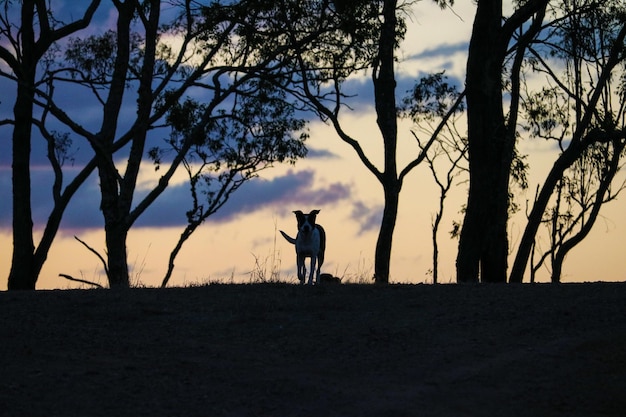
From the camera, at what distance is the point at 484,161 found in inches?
765

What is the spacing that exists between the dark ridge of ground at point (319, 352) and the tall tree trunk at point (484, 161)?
578 centimetres

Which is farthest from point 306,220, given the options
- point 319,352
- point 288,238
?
point 319,352

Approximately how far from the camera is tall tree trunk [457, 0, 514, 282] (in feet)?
63.3

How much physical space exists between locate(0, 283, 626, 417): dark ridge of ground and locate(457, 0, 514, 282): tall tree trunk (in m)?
5.78

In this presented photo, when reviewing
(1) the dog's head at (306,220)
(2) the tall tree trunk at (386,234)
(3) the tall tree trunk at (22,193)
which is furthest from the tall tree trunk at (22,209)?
(1) the dog's head at (306,220)

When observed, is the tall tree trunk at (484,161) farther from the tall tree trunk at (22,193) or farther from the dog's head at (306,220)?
the tall tree trunk at (22,193)

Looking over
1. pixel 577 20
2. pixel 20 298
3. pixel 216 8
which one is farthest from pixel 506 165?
pixel 20 298

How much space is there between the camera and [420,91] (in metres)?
31.0

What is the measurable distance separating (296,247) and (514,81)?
1282cm

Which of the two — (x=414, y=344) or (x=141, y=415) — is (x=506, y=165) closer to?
(x=414, y=344)

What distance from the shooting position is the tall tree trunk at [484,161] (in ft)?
63.3

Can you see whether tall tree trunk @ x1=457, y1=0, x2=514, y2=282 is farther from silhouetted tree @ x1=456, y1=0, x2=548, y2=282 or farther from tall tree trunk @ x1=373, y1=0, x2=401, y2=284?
tall tree trunk @ x1=373, y1=0, x2=401, y2=284

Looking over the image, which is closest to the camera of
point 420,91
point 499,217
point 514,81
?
point 499,217

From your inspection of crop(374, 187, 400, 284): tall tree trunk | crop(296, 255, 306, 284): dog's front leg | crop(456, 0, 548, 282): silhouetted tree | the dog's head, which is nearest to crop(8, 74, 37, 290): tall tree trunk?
crop(374, 187, 400, 284): tall tree trunk
